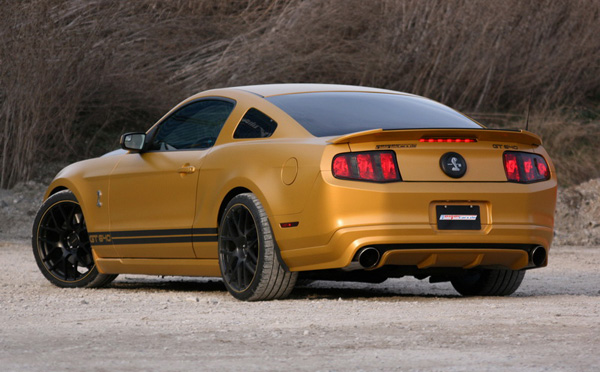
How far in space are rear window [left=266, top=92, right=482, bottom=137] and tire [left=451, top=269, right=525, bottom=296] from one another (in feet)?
3.58

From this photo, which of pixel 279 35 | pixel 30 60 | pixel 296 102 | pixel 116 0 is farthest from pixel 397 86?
pixel 296 102

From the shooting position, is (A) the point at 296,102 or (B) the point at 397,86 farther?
(B) the point at 397,86

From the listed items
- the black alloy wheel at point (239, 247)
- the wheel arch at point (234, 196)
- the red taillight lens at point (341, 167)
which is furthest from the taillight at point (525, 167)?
the black alloy wheel at point (239, 247)

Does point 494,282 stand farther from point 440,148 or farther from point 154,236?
point 154,236

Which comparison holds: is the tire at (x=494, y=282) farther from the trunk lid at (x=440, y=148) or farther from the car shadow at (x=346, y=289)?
the trunk lid at (x=440, y=148)

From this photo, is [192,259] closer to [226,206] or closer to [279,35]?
[226,206]

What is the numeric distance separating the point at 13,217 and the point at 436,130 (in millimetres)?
11694

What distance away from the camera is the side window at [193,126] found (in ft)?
28.3

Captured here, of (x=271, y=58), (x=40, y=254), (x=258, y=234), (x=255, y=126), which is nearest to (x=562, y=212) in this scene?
(x=271, y=58)

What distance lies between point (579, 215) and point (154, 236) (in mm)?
10908

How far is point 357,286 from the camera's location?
33.3 feet

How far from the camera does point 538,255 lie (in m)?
7.97

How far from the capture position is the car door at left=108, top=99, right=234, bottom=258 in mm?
8570

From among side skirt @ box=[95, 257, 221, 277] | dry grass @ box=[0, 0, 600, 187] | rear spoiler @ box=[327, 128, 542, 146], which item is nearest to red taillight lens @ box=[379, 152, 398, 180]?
rear spoiler @ box=[327, 128, 542, 146]
